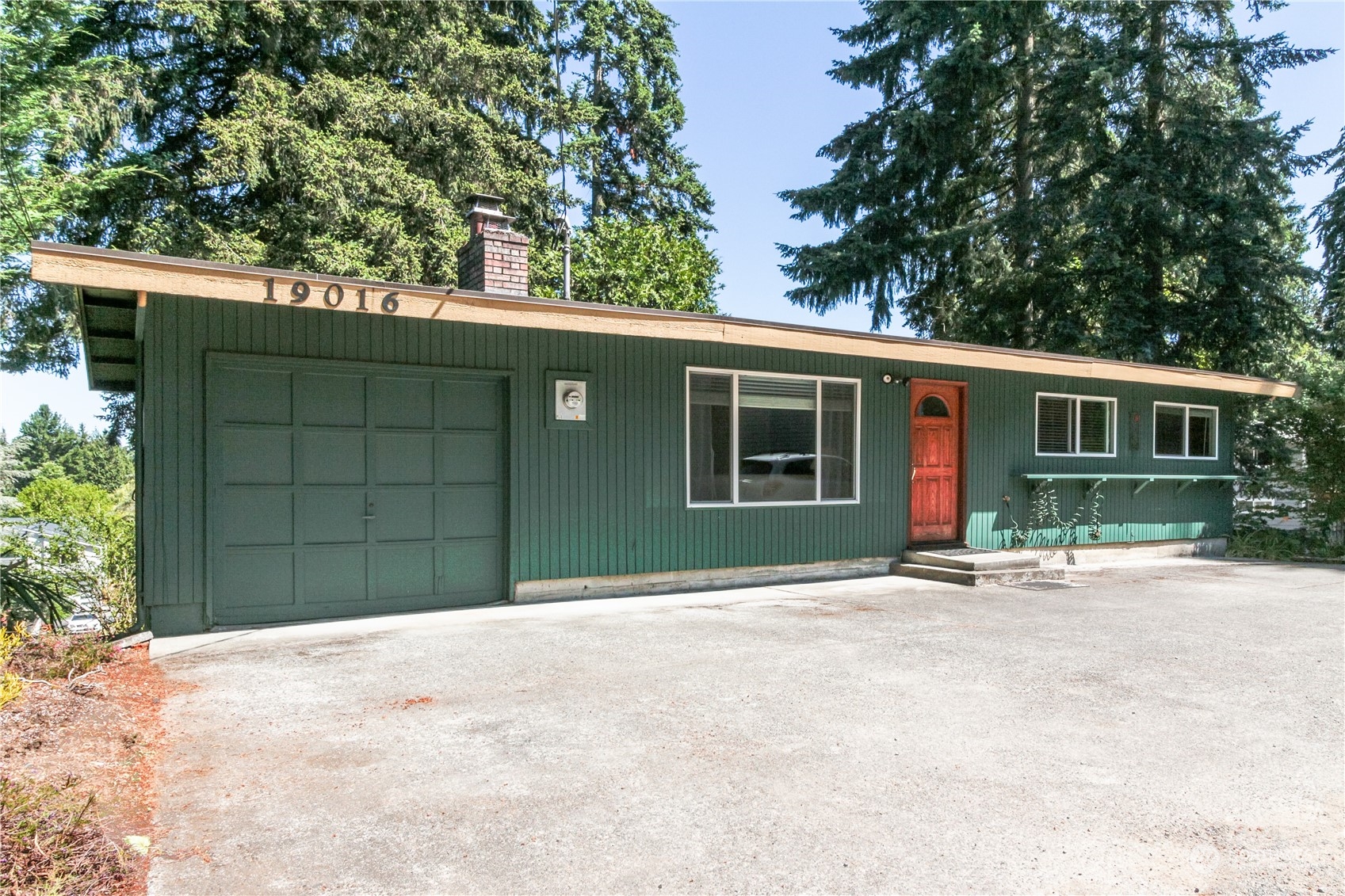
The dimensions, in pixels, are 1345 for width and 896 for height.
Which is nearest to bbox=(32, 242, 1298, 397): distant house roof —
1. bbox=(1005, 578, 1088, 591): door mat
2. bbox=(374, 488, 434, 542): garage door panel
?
bbox=(374, 488, 434, 542): garage door panel

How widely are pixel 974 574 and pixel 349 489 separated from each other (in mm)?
6286

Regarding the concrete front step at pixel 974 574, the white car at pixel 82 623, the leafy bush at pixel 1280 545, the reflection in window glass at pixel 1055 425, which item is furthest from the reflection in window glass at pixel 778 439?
the leafy bush at pixel 1280 545

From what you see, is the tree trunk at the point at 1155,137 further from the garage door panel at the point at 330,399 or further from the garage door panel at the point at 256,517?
the garage door panel at the point at 256,517

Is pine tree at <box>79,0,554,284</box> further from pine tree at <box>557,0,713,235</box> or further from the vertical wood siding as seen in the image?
the vertical wood siding

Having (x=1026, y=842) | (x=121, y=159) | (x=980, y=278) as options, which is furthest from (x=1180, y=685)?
(x=121, y=159)

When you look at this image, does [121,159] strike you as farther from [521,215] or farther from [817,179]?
[817,179]

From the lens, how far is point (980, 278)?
17.4 metres

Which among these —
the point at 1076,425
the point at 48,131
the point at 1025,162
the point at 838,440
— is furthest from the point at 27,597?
the point at 1025,162

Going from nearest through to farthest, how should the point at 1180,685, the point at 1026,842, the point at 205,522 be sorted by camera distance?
1. the point at 1026,842
2. the point at 1180,685
3. the point at 205,522

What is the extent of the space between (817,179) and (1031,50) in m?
5.05

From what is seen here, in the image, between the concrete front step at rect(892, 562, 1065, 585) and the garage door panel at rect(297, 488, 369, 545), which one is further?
the concrete front step at rect(892, 562, 1065, 585)

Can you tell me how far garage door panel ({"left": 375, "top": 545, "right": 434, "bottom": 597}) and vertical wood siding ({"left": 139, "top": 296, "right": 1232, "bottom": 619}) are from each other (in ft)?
2.33

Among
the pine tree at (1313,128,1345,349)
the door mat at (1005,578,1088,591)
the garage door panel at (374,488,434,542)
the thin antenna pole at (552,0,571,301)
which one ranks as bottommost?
the door mat at (1005,578,1088,591)

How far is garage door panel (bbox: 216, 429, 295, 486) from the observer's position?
5883 millimetres
